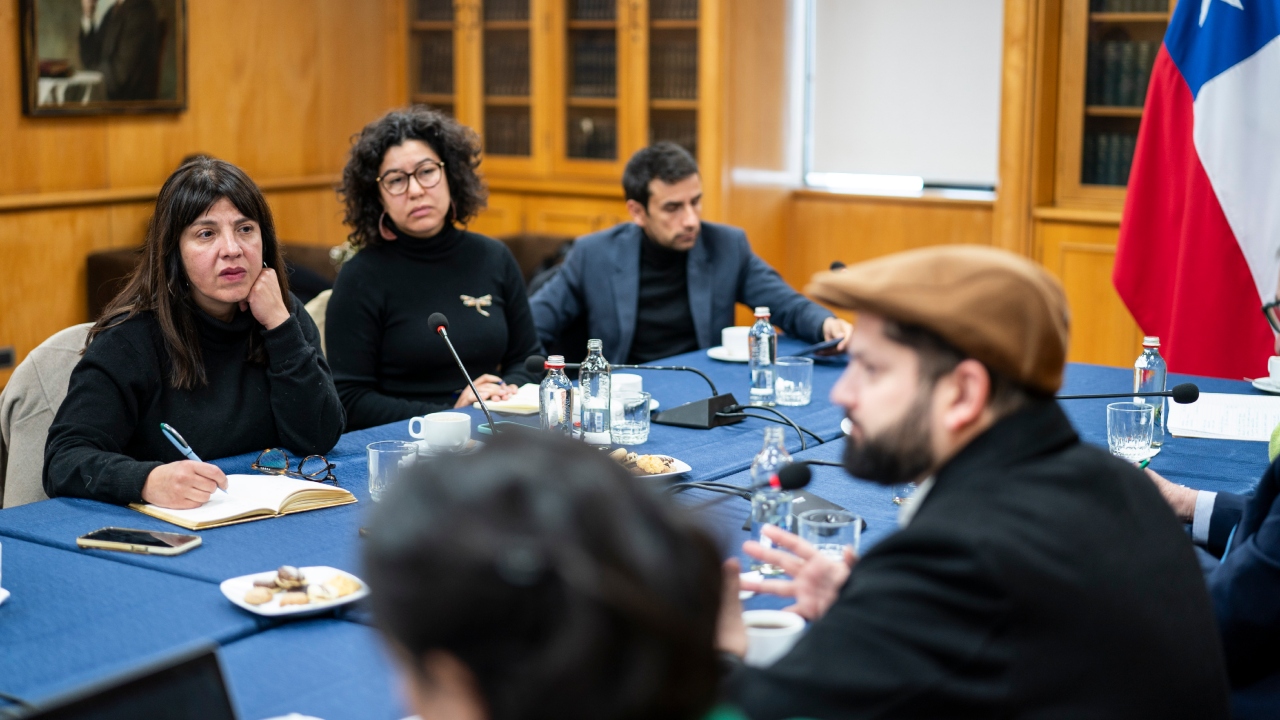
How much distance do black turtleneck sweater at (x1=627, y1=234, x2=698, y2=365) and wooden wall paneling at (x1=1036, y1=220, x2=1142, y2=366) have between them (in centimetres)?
205

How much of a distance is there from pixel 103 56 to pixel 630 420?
3.84 meters

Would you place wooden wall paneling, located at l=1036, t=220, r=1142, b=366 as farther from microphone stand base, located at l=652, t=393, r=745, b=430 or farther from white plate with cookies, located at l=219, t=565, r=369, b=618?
white plate with cookies, located at l=219, t=565, r=369, b=618

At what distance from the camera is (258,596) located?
5.31 ft

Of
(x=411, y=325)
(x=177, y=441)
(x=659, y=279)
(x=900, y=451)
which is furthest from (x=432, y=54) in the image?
(x=900, y=451)

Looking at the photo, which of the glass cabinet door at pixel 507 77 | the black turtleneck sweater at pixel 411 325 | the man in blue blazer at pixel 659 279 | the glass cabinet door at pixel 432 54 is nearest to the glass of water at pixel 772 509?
the black turtleneck sweater at pixel 411 325

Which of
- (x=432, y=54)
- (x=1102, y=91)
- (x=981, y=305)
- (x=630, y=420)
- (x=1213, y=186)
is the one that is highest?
(x=432, y=54)

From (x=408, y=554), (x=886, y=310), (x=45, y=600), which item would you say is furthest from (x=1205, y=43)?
(x=408, y=554)

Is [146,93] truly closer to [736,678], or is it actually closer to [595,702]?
[736,678]

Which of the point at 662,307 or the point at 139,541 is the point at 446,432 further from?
the point at 662,307

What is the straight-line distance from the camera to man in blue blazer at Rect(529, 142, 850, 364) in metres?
3.78

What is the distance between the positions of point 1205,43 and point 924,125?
204 centimetres

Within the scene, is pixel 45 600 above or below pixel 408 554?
below

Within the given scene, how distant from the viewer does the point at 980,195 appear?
5.66 m

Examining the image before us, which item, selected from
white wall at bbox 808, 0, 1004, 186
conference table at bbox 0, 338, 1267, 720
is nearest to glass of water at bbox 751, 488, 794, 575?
conference table at bbox 0, 338, 1267, 720
